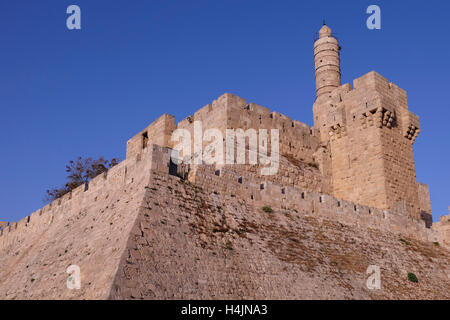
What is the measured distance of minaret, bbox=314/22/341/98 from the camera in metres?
26.3

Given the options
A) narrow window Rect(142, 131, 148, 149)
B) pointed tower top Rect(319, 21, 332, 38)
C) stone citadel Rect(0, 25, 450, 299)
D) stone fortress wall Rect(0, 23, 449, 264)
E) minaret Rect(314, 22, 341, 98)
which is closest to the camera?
stone citadel Rect(0, 25, 450, 299)

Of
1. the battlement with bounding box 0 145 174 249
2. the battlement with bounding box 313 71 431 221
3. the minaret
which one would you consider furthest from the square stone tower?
the battlement with bounding box 0 145 174 249

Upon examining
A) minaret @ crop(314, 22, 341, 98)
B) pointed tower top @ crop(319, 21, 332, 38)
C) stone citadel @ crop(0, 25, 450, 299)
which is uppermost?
pointed tower top @ crop(319, 21, 332, 38)

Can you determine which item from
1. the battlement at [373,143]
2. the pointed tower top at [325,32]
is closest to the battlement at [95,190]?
the battlement at [373,143]

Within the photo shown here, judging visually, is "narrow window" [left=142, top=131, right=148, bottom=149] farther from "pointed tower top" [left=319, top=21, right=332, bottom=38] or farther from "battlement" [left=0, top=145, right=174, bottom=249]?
"pointed tower top" [left=319, top=21, right=332, bottom=38]

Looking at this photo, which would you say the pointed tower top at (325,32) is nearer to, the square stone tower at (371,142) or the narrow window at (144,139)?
the square stone tower at (371,142)

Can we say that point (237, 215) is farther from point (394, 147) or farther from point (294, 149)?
point (394, 147)

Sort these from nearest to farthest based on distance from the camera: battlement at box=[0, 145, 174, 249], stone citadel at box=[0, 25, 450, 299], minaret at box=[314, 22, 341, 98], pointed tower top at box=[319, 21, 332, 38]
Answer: stone citadel at box=[0, 25, 450, 299] → battlement at box=[0, 145, 174, 249] → minaret at box=[314, 22, 341, 98] → pointed tower top at box=[319, 21, 332, 38]

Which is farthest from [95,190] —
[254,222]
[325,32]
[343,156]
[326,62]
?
[325,32]

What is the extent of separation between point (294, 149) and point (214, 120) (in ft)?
13.7

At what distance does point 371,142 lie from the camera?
21625 mm

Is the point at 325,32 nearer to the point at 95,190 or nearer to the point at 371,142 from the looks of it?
the point at 371,142

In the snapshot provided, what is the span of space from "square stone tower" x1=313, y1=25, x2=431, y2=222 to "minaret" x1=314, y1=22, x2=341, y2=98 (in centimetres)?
180

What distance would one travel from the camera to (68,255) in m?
13.6
